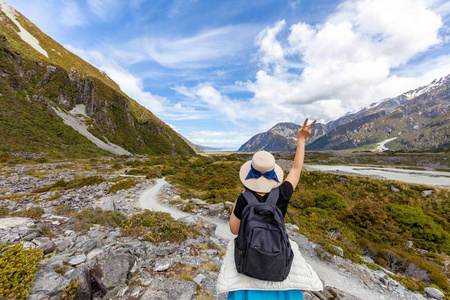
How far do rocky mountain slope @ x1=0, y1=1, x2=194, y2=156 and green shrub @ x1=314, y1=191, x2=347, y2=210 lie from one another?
63.7 meters

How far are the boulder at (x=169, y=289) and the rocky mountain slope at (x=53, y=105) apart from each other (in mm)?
61699

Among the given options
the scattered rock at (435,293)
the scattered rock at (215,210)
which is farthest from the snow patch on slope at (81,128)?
the scattered rock at (435,293)

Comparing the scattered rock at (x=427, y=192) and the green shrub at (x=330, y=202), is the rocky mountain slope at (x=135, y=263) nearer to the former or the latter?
the green shrub at (x=330, y=202)

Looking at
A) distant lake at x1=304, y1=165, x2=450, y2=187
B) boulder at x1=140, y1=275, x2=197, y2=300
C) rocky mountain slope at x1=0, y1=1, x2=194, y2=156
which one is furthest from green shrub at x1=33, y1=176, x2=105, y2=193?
distant lake at x1=304, y1=165, x2=450, y2=187

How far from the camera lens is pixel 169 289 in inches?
198

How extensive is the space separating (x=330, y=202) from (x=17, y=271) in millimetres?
20491

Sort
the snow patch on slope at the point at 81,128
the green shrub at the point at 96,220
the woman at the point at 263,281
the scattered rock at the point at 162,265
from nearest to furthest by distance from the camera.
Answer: the woman at the point at 263,281 < the scattered rock at the point at 162,265 < the green shrub at the point at 96,220 < the snow patch on slope at the point at 81,128

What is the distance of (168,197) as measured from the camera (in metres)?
18.8

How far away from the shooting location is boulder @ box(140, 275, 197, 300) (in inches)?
187

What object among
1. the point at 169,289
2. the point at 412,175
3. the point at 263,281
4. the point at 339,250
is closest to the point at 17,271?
the point at 169,289

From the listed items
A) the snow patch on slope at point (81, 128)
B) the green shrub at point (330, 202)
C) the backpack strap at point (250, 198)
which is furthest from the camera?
the snow patch on slope at point (81, 128)

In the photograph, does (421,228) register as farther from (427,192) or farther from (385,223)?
(427,192)

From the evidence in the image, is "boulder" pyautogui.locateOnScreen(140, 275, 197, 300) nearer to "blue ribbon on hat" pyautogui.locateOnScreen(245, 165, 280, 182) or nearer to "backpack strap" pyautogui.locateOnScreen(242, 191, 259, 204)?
"backpack strap" pyautogui.locateOnScreen(242, 191, 259, 204)

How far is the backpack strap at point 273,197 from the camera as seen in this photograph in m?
2.49
